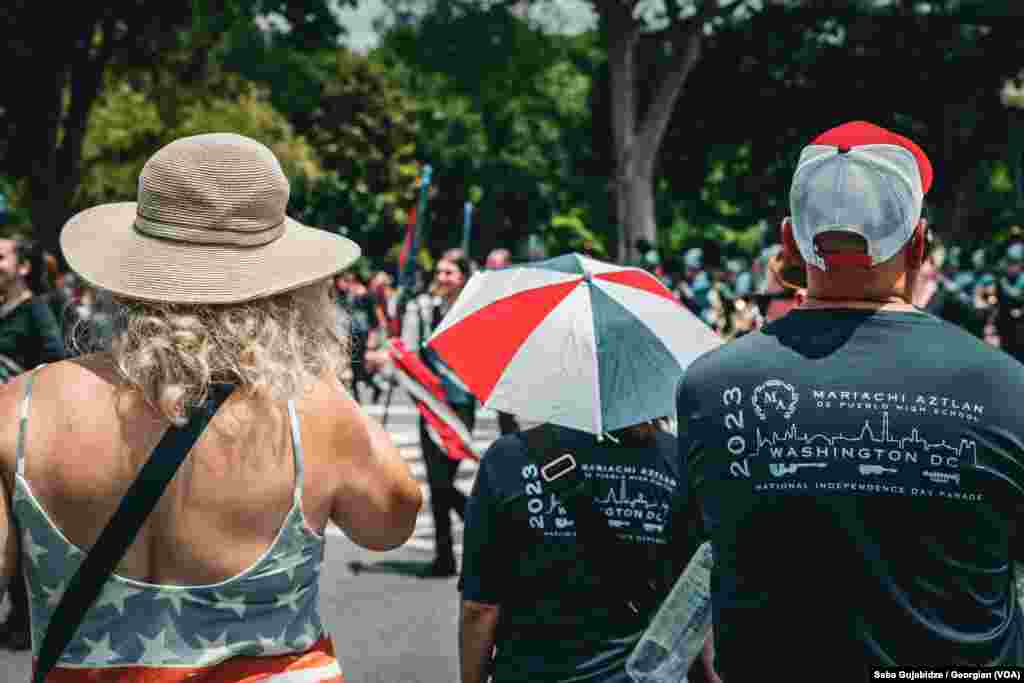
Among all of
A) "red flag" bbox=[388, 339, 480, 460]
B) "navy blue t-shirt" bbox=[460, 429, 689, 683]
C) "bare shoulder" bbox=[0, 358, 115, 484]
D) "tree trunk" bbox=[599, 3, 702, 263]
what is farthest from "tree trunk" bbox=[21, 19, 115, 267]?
"bare shoulder" bbox=[0, 358, 115, 484]

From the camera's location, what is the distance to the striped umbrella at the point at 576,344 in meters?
3.18

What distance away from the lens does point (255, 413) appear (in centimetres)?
233

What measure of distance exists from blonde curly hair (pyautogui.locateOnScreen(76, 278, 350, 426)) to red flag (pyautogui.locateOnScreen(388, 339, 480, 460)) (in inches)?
226

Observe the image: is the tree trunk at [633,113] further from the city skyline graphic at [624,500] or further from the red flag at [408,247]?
the city skyline graphic at [624,500]

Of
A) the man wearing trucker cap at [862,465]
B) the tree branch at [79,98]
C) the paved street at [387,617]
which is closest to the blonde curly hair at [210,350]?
the man wearing trucker cap at [862,465]

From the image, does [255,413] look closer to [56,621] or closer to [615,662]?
[56,621]

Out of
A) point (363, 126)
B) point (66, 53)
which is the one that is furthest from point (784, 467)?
point (363, 126)

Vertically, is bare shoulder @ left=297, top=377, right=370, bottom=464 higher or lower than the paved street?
higher

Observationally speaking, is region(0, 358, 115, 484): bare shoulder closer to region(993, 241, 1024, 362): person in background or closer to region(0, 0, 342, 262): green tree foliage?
region(993, 241, 1024, 362): person in background

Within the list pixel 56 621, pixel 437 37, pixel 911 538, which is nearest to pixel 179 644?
pixel 56 621

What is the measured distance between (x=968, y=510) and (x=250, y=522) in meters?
1.16

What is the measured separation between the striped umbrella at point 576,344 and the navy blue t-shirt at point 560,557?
9 centimetres

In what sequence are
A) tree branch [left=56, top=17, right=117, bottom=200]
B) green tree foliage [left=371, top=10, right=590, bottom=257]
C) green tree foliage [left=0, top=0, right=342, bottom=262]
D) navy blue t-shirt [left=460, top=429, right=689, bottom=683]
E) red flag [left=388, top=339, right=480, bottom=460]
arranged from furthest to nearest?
1. green tree foliage [left=371, top=10, right=590, bottom=257]
2. tree branch [left=56, top=17, right=117, bottom=200]
3. green tree foliage [left=0, top=0, right=342, bottom=262]
4. red flag [left=388, top=339, right=480, bottom=460]
5. navy blue t-shirt [left=460, top=429, right=689, bottom=683]

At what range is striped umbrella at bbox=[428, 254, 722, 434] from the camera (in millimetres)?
3177
